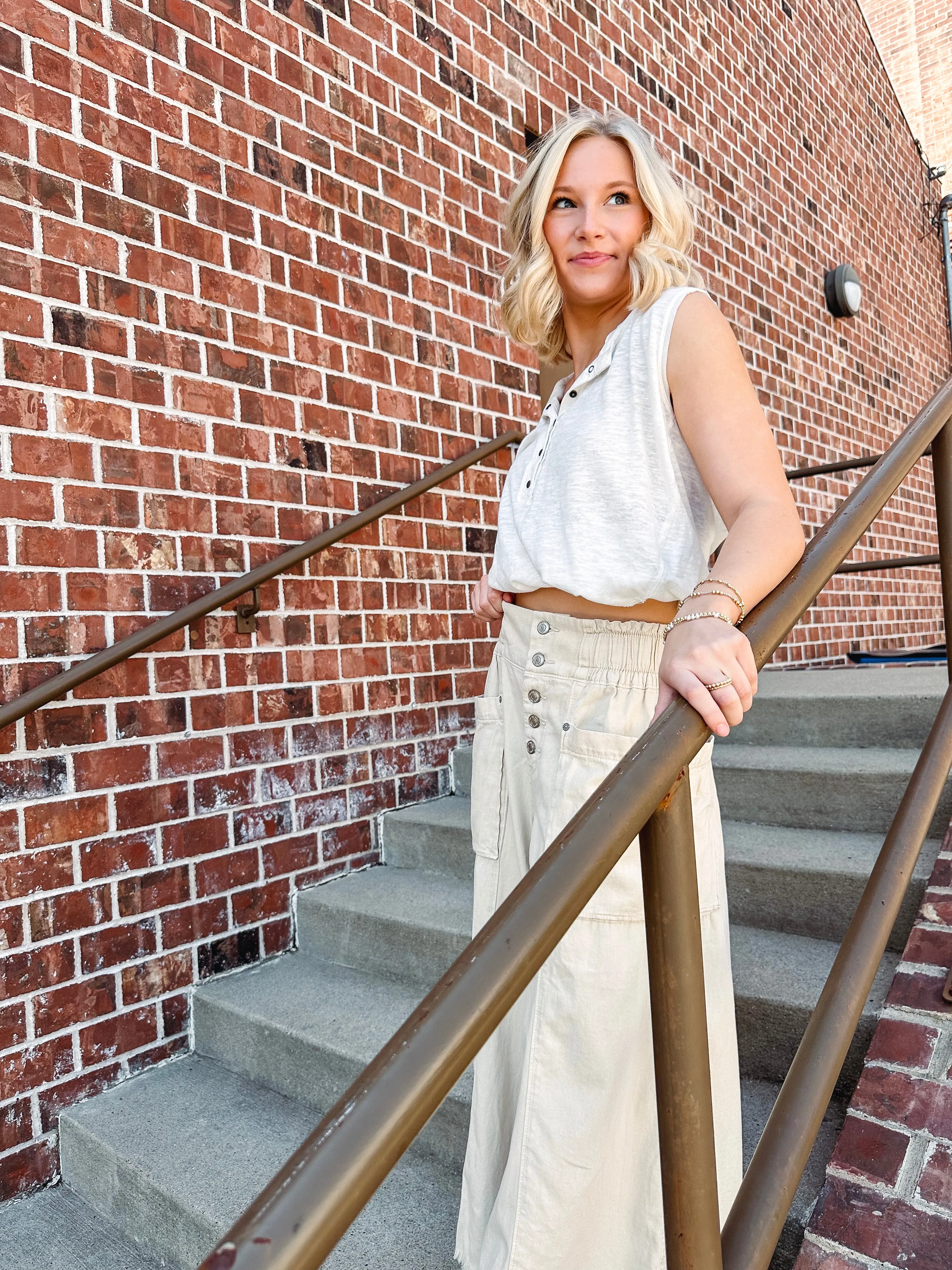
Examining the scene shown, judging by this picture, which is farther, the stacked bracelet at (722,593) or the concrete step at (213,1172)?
the concrete step at (213,1172)

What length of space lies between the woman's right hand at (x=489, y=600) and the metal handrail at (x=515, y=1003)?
45cm

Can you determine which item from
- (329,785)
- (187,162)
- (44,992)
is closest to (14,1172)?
(44,992)

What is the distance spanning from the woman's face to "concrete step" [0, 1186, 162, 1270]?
1.85 meters

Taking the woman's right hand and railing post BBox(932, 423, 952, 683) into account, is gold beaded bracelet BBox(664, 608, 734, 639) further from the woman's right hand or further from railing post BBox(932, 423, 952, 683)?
railing post BBox(932, 423, 952, 683)

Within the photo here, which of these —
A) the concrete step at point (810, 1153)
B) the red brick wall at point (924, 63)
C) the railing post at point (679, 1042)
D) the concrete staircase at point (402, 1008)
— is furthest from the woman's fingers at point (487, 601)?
the red brick wall at point (924, 63)

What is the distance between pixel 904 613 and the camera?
20.8 feet

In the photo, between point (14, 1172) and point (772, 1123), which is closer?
point (772, 1123)

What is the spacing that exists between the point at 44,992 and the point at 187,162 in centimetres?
196

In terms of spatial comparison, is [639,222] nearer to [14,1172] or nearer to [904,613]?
[14,1172]

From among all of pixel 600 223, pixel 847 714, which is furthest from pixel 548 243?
pixel 847 714

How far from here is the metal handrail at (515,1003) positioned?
52 cm

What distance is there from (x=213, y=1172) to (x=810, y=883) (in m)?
1.28

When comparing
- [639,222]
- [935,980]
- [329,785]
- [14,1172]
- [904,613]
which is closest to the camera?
[639,222]

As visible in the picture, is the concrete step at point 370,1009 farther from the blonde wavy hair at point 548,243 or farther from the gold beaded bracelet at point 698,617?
the blonde wavy hair at point 548,243
